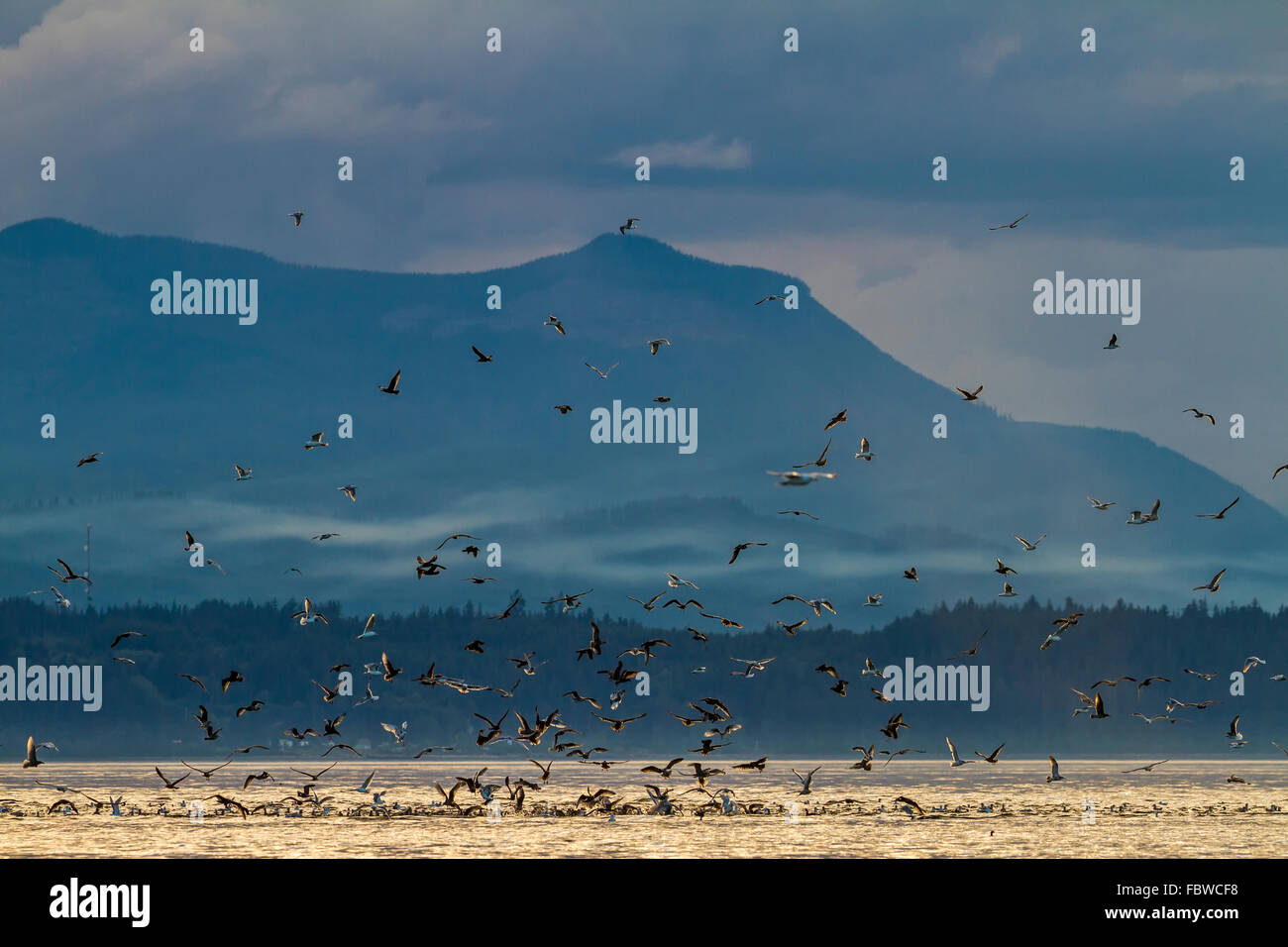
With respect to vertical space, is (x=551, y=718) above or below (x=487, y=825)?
above

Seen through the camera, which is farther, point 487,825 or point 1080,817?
point 1080,817

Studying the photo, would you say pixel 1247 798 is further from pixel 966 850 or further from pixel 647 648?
pixel 647 648
